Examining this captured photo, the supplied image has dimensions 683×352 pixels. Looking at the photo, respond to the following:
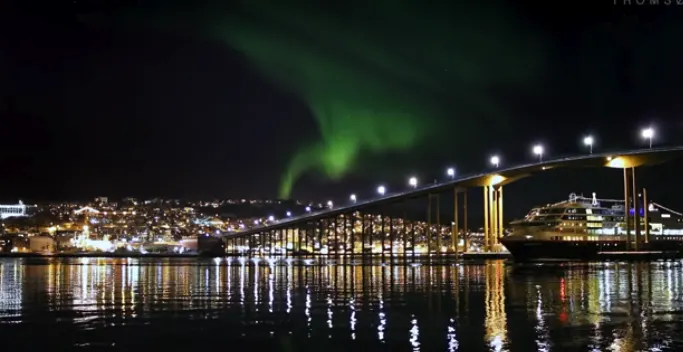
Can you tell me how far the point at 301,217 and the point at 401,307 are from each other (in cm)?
13344

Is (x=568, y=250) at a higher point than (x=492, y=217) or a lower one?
lower

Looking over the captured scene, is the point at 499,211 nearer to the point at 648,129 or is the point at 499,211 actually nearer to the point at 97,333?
the point at 648,129

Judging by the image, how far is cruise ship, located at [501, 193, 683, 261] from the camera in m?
97.9

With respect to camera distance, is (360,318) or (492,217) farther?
(492,217)

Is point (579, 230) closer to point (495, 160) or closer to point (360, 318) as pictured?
point (495, 160)

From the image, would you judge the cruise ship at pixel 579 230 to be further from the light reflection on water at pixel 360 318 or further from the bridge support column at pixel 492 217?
the light reflection on water at pixel 360 318

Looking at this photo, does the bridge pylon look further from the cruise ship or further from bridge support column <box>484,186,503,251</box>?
the cruise ship

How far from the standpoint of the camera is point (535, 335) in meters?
17.6

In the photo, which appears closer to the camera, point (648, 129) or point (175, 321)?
point (175, 321)

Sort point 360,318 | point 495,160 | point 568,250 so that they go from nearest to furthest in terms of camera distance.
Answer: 1. point 360,318
2. point 568,250
3. point 495,160

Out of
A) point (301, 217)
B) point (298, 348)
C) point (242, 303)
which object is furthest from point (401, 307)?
point (301, 217)

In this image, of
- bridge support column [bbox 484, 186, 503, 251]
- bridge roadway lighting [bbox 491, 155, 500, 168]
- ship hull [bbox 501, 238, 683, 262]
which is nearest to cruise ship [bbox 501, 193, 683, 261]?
ship hull [bbox 501, 238, 683, 262]

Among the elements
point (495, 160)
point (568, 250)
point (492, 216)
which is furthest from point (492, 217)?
point (568, 250)

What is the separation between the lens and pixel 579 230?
383 feet
